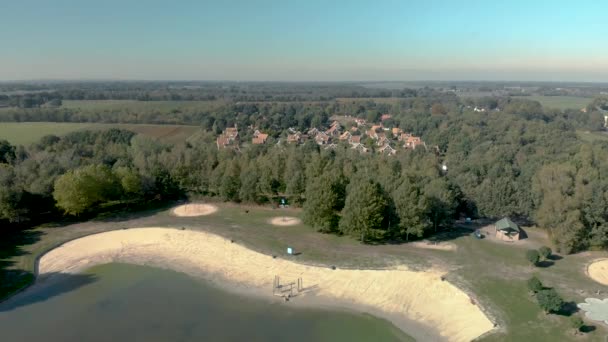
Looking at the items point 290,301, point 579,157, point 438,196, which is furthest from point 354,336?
point 579,157

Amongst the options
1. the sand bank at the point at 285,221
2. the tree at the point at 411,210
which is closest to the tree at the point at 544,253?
the tree at the point at 411,210

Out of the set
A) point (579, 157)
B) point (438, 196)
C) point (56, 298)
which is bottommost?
point (56, 298)

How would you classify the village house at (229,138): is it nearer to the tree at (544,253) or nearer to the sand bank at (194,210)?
the sand bank at (194,210)

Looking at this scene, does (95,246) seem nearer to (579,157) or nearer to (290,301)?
(290,301)

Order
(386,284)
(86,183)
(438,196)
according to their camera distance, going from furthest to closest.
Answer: (86,183), (438,196), (386,284)

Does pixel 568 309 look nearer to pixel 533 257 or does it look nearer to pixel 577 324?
pixel 577 324

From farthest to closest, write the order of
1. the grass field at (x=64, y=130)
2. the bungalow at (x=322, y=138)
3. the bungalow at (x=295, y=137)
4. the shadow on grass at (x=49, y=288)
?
the bungalow at (x=322, y=138), the bungalow at (x=295, y=137), the grass field at (x=64, y=130), the shadow on grass at (x=49, y=288)

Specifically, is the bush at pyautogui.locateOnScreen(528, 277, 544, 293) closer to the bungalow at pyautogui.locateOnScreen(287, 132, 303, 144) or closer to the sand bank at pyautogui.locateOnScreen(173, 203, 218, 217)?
the sand bank at pyautogui.locateOnScreen(173, 203, 218, 217)
